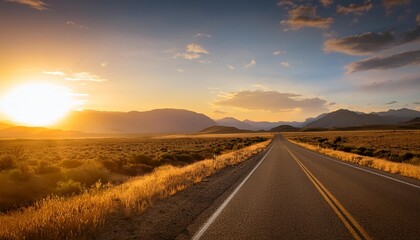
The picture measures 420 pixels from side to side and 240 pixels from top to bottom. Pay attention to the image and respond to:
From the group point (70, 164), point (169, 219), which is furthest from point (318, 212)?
point (70, 164)

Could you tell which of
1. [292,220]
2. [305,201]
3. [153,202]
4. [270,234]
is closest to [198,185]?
[153,202]

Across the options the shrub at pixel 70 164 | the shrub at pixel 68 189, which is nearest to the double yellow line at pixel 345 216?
the shrub at pixel 68 189

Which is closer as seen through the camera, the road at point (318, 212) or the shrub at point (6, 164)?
the road at point (318, 212)

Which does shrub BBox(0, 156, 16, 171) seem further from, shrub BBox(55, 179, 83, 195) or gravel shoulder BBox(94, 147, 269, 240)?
gravel shoulder BBox(94, 147, 269, 240)

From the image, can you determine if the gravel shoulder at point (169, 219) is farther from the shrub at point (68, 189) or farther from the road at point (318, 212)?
the shrub at point (68, 189)

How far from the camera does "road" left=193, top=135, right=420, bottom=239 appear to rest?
7.04m

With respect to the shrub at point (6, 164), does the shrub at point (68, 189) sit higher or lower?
lower

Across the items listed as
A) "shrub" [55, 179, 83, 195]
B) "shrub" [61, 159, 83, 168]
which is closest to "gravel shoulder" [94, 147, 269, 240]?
"shrub" [55, 179, 83, 195]

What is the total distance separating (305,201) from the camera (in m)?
10.5

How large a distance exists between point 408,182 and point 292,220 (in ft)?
30.0

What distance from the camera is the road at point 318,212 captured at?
7.04 m

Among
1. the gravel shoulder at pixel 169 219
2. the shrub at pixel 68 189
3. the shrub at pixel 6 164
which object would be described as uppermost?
the shrub at pixel 6 164

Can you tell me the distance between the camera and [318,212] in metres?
8.94

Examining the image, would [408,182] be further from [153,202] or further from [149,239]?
[149,239]
